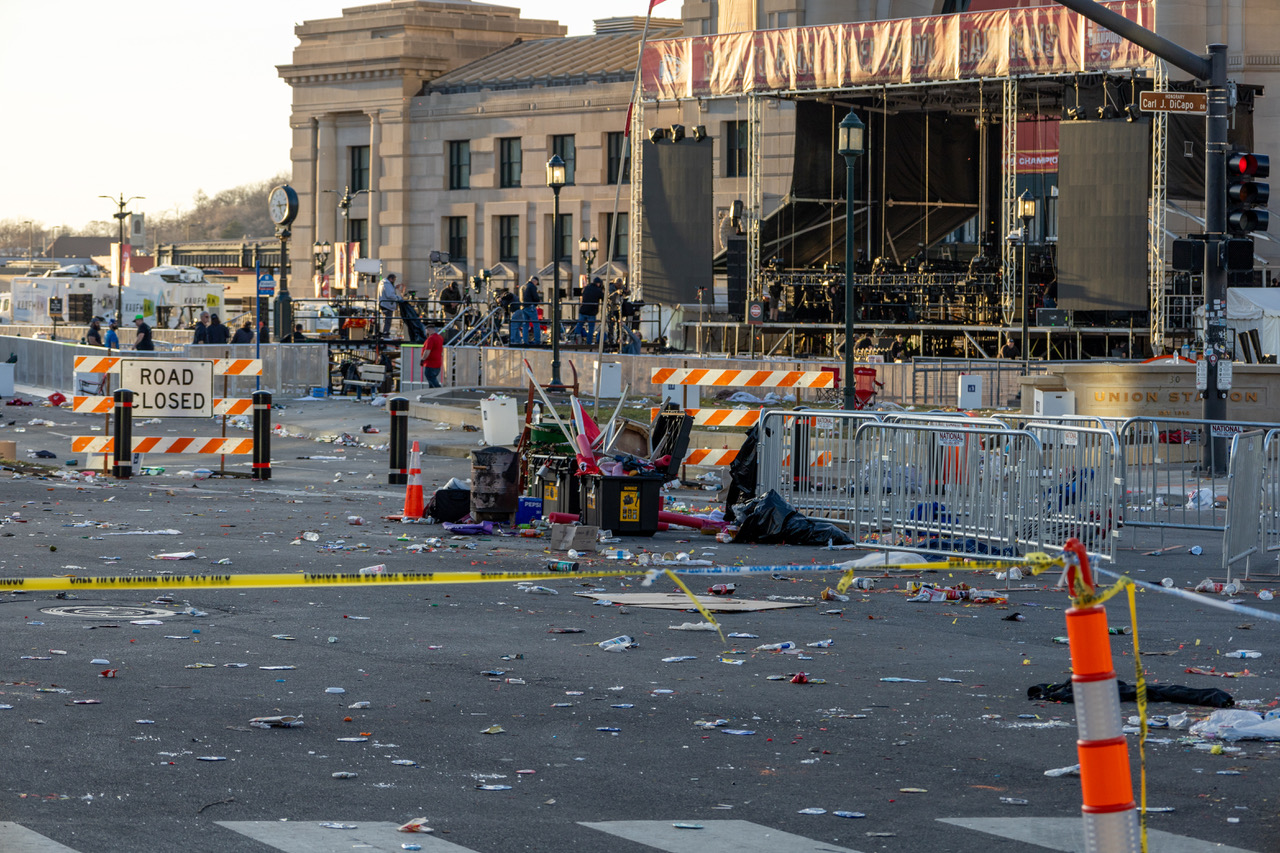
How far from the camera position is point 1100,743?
3908mm

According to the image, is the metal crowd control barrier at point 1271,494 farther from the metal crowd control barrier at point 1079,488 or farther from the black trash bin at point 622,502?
the black trash bin at point 622,502

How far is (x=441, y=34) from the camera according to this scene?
244ft

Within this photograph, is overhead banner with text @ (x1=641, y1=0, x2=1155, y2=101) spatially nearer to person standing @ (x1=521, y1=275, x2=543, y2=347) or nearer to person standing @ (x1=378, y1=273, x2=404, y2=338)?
person standing @ (x1=521, y1=275, x2=543, y2=347)

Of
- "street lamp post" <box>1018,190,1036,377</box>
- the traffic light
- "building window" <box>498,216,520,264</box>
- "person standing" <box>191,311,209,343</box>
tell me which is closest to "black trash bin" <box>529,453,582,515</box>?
the traffic light

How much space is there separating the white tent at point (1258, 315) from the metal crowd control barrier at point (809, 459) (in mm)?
22628

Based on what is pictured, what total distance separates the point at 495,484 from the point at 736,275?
105 feet

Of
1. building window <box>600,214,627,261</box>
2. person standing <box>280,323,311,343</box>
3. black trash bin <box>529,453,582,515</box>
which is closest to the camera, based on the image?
black trash bin <box>529,453,582,515</box>

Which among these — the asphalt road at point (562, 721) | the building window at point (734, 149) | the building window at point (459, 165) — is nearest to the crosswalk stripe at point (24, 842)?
the asphalt road at point (562, 721)

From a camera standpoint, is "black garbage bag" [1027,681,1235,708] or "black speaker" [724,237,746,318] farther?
"black speaker" [724,237,746,318]

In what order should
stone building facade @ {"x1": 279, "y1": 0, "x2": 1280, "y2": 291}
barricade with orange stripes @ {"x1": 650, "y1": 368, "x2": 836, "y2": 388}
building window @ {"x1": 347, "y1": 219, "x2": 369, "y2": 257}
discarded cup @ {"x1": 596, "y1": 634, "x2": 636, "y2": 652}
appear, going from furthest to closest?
1. building window @ {"x1": 347, "y1": 219, "x2": 369, "y2": 257}
2. stone building facade @ {"x1": 279, "y1": 0, "x2": 1280, "y2": 291}
3. barricade with orange stripes @ {"x1": 650, "y1": 368, "x2": 836, "y2": 388}
4. discarded cup @ {"x1": 596, "y1": 634, "x2": 636, "y2": 652}

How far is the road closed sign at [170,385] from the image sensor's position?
21.0 metres

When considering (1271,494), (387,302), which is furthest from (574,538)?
(387,302)

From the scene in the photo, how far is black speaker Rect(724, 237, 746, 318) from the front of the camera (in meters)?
47.2

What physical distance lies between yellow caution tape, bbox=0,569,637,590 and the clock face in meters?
33.4
